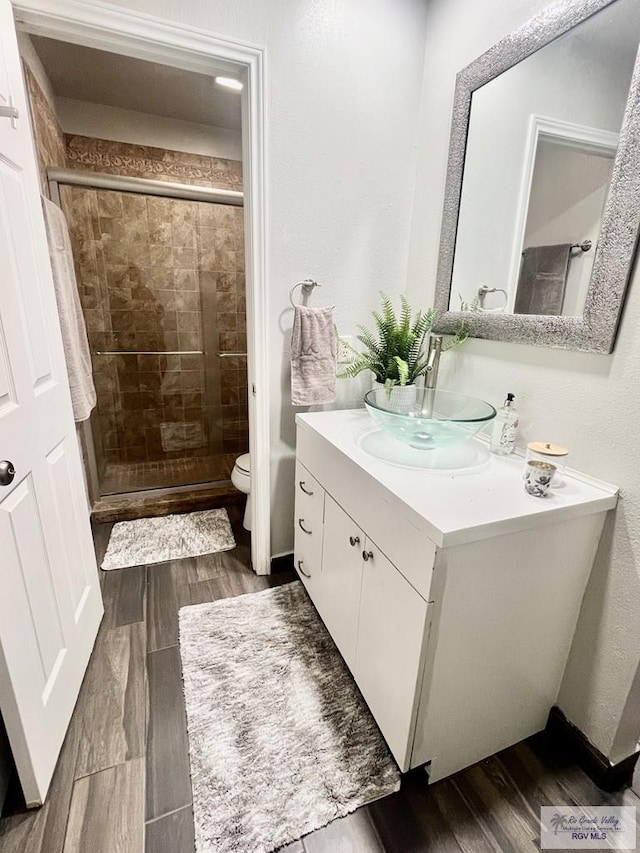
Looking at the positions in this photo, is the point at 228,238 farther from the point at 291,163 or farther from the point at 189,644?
the point at 189,644

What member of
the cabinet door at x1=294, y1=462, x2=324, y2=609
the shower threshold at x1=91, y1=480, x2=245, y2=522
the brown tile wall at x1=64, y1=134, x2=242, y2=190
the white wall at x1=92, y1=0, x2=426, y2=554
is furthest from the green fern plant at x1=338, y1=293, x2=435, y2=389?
the brown tile wall at x1=64, y1=134, x2=242, y2=190

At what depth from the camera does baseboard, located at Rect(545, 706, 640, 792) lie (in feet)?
3.43

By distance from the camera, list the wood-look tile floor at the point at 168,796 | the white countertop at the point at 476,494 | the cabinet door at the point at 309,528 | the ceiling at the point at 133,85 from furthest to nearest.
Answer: the ceiling at the point at 133,85 → the cabinet door at the point at 309,528 → the wood-look tile floor at the point at 168,796 → the white countertop at the point at 476,494

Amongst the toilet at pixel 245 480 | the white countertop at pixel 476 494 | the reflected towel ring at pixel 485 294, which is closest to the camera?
the white countertop at pixel 476 494

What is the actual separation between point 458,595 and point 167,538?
168cm

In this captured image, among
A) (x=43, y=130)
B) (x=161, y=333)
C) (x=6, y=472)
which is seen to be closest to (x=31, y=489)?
(x=6, y=472)

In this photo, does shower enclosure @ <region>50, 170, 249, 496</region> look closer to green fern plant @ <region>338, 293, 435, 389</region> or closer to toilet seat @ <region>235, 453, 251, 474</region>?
toilet seat @ <region>235, 453, 251, 474</region>

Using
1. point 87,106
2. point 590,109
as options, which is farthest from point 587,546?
point 87,106

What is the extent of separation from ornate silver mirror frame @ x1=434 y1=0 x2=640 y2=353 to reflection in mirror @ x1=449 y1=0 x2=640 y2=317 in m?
0.02

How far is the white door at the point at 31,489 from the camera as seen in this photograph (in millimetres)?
893

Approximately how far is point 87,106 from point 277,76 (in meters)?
1.71

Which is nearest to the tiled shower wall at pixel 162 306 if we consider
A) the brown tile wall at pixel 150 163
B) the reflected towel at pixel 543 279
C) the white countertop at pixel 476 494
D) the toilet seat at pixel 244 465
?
the brown tile wall at pixel 150 163

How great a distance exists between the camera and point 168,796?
3.29 ft

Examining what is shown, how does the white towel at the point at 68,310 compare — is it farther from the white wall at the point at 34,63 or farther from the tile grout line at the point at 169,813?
the tile grout line at the point at 169,813
